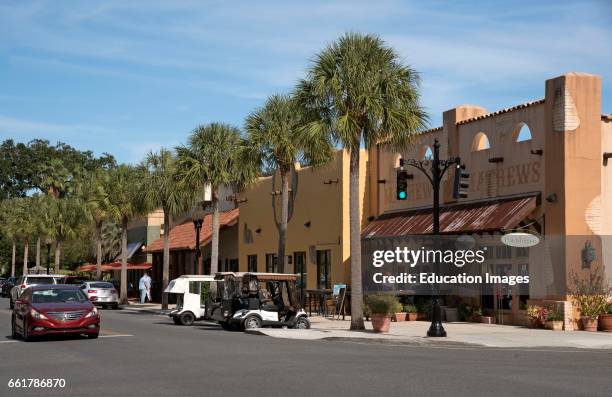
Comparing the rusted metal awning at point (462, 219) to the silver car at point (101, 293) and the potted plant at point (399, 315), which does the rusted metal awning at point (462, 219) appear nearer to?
the potted plant at point (399, 315)

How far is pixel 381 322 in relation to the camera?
2595 cm

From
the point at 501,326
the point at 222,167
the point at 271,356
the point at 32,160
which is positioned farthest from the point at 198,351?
the point at 32,160

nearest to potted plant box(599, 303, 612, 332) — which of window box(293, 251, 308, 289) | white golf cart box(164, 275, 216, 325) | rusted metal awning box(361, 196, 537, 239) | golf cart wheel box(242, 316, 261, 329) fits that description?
rusted metal awning box(361, 196, 537, 239)

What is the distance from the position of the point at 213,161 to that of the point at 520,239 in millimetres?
15577

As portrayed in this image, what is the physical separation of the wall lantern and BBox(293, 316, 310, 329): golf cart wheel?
9.00 metres

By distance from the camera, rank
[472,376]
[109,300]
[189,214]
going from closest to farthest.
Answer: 1. [472,376]
2. [109,300]
3. [189,214]

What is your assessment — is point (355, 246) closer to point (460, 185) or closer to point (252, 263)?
point (460, 185)

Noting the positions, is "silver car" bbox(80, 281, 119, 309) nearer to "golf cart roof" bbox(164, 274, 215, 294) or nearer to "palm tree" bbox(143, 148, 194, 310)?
"palm tree" bbox(143, 148, 194, 310)

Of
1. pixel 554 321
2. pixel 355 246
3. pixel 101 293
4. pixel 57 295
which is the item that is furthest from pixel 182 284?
pixel 101 293

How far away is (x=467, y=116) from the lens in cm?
3278

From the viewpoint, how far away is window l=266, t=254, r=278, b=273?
44.1 metres

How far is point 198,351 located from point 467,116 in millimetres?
17554

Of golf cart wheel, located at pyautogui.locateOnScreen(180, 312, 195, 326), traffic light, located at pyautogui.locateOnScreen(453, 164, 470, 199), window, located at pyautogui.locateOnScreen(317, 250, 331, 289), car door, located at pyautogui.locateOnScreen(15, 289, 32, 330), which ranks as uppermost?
traffic light, located at pyautogui.locateOnScreen(453, 164, 470, 199)

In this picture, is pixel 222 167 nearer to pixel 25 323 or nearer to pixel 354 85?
pixel 354 85
